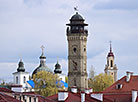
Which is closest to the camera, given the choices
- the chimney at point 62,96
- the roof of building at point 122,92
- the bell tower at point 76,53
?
the chimney at point 62,96

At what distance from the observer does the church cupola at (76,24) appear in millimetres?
150000

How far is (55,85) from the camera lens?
157875 millimetres

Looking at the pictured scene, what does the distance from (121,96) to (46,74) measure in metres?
67.8

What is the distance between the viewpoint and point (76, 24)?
150000mm

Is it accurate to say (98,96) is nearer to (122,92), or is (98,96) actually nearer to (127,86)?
(122,92)

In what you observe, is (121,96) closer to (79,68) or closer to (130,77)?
(130,77)

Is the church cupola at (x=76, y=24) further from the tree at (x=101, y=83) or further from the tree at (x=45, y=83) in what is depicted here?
the tree at (x=101, y=83)

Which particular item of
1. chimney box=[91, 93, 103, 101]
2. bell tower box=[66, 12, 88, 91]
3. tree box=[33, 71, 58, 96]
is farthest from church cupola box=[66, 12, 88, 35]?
chimney box=[91, 93, 103, 101]

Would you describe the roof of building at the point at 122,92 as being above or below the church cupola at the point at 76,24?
below

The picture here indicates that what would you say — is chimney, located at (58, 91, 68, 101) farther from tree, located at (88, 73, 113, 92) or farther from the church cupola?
tree, located at (88, 73, 113, 92)

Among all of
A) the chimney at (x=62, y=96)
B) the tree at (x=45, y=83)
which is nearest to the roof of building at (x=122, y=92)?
the chimney at (x=62, y=96)

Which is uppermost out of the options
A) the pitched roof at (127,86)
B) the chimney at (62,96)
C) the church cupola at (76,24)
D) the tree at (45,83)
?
the church cupola at (76,24)

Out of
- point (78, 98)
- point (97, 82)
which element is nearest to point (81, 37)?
point (97, 82)

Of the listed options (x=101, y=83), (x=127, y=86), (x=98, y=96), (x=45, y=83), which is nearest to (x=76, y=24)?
(x=45, y=83)
